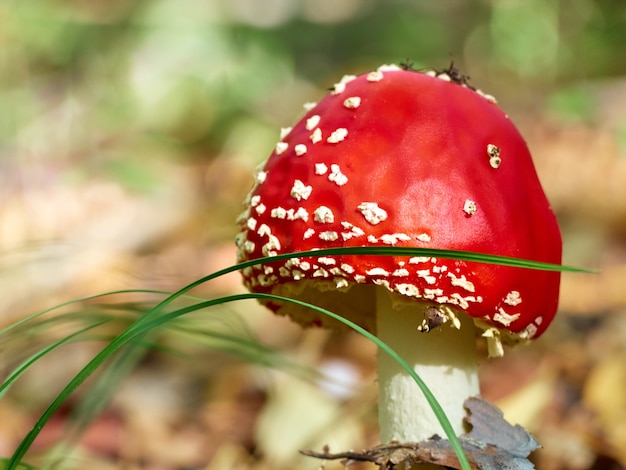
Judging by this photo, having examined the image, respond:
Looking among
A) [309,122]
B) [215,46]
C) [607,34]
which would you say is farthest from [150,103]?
[309,122]

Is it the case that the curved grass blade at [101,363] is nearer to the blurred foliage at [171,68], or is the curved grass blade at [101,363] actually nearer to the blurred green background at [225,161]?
the blurred green background at [225,161]

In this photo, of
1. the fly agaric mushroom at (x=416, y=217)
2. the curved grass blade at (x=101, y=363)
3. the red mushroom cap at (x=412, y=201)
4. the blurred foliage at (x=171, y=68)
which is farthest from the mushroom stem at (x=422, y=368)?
the blurred foliage at (x=171, y=68)

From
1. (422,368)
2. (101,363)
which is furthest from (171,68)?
(101,363)

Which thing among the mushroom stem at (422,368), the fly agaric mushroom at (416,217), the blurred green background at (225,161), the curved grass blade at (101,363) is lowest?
the curved grass blade at (101,363)

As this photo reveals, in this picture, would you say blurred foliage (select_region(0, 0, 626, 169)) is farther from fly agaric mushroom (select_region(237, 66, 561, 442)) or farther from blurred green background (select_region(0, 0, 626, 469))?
fly agaric mushroom (select_region(237, 66, 561, 442))

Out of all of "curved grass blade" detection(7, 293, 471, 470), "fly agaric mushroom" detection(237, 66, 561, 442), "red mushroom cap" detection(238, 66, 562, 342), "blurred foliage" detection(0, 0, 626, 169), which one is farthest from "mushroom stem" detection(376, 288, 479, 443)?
"blurred foliage" detection(0, 0, 626, 169)

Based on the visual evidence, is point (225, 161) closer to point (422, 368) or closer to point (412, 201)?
point (422, 368)
